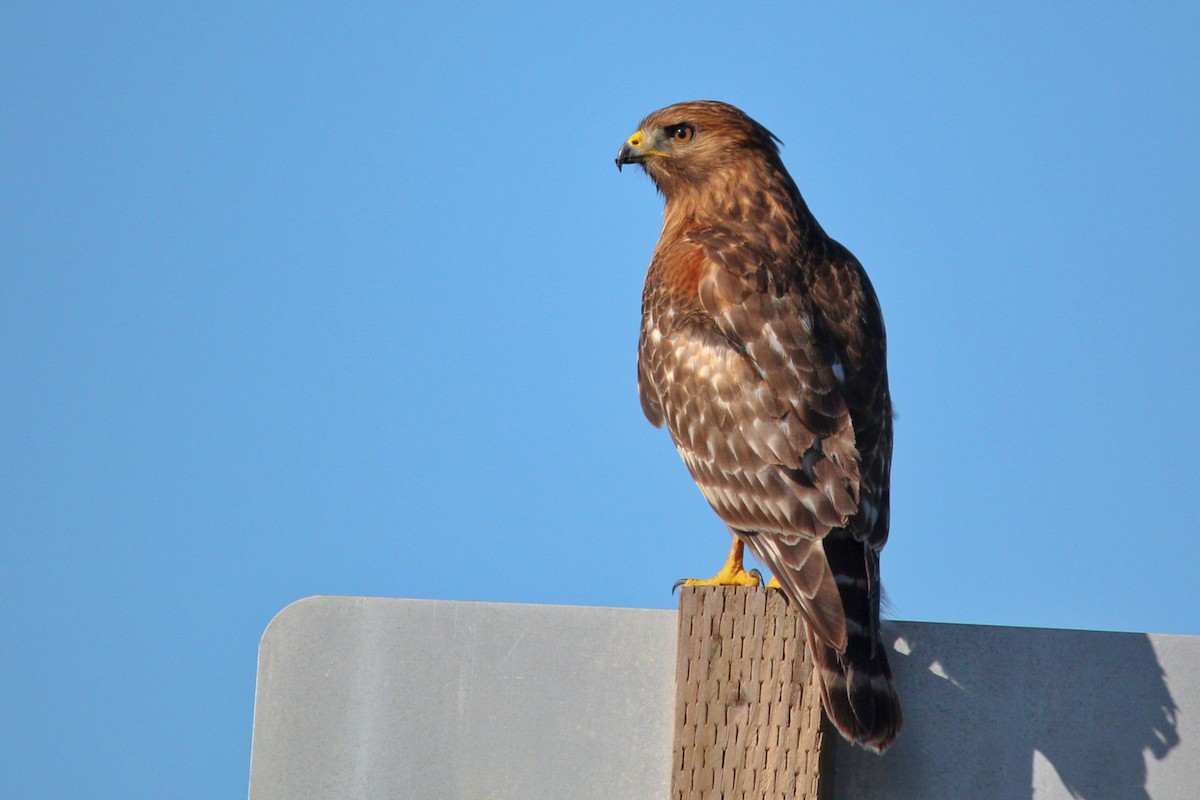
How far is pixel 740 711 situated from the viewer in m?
2.85

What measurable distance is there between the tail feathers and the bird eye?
9.08 ft

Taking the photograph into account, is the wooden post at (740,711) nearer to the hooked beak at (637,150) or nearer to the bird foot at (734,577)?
the bird foot at (734,577)

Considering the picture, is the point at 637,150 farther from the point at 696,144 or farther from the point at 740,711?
the point at 740,711

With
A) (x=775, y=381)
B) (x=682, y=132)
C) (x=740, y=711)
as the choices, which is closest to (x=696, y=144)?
(x=682, y=132)

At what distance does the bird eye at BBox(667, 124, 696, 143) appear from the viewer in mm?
5188

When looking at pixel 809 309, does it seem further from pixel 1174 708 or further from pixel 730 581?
pixel 1174 708

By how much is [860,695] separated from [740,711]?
273 mm

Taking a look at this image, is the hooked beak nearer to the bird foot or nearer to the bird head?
the bird head

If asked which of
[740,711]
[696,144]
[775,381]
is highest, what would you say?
[696,144]

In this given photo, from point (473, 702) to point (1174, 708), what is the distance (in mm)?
1513

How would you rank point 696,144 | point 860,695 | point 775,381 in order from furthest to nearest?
1. point 696,144
2. point 775,381
3. point 860,695

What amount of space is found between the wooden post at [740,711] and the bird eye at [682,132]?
269cm

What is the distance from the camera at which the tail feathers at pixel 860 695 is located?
2.76 metres

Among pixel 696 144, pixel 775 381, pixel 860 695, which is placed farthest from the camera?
pixel 696 144
